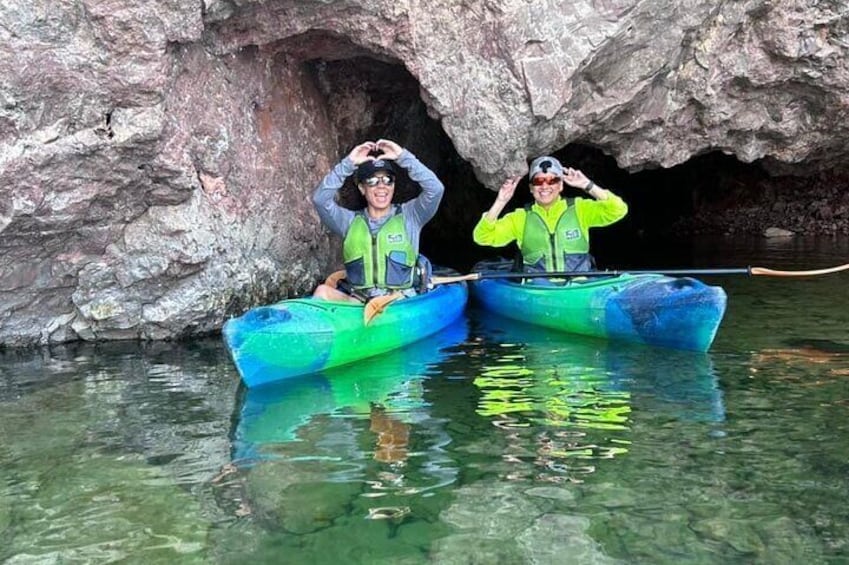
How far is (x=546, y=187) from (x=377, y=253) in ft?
6.02

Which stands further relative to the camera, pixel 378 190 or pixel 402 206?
pixel 402 206

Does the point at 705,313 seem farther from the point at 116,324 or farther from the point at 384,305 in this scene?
the point at 116,324

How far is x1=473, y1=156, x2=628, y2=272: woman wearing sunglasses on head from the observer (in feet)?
24.2

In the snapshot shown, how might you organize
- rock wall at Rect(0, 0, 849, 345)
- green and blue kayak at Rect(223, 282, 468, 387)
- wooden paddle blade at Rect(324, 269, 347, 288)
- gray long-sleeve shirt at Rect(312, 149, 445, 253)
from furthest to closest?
1. wooden paddle blade at Rect(324, 269, 347, 288)
2. gray long-sleeve shirt at Rect(312, 149, 445, 253)
3. rock wall at Rect(0, 0, 849, 345)
4. green and blue kayak at Rect(223, 282, 468, 387)

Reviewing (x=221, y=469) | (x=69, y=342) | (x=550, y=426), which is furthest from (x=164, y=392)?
(x=550, y=426)

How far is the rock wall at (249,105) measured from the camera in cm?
571

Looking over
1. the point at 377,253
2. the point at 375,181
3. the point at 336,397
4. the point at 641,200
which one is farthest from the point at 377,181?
the point at 641,200

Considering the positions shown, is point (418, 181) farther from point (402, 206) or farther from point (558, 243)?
point (558, 243)

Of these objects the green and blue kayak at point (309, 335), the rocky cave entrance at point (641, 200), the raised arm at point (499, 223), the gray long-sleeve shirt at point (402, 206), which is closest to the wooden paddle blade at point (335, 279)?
the gray long-sleeve shirt at point (402, 206)

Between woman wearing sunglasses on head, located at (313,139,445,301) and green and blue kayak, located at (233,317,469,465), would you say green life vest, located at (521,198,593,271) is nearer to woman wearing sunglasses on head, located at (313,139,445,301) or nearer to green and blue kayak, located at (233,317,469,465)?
woman wearing sunglasses on head, located at (313,139,445,301)

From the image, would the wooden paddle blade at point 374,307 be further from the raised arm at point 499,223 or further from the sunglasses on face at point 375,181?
the raised arm at point 499,223

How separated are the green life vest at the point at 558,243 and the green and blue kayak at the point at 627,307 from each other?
23cm

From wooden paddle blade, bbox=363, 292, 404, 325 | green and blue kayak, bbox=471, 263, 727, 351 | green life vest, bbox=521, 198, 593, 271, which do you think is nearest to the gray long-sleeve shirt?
wooden paddle blade, bbox=363, 292, 404, 325

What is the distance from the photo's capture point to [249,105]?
286 inches
